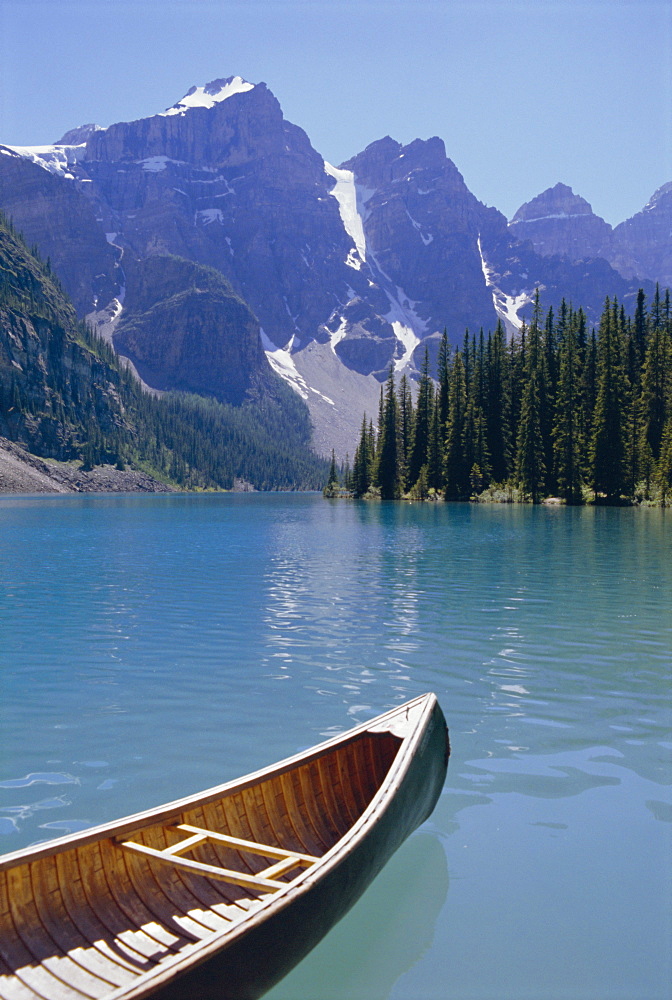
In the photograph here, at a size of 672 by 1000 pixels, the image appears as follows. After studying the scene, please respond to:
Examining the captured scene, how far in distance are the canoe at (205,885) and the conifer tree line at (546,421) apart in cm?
8507

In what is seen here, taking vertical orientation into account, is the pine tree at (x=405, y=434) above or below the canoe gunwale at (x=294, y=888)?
above

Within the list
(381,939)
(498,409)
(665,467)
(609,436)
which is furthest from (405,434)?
(381,939)

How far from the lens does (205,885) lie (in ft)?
21.9

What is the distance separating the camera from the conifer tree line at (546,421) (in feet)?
311

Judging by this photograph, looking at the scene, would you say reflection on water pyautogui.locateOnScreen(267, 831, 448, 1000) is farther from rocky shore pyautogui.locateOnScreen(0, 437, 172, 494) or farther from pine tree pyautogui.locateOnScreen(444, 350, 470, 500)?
rocky shore pyautogui.locateOnScreen(0, 437, 172, 494)

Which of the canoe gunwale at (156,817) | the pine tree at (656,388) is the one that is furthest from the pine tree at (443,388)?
the canoe gunwale at (156,817)

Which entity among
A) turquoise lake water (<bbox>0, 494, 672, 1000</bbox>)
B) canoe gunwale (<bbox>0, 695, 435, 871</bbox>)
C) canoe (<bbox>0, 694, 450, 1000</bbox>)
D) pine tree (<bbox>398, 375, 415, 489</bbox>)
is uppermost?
pine tree (<bbox>398, 375, 415, 489</bbox>)

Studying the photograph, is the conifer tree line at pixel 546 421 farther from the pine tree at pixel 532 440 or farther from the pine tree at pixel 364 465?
the pine tree at pixel 364 465

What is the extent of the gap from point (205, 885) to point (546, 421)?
107m

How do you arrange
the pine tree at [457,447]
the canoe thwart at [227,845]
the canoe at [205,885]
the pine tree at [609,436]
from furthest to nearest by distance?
the pine tree at [457,447], the pine tree at [609,436], the canoe thwart at [227,845], the canoe at [205,885]

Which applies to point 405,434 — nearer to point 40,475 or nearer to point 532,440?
point 532,440

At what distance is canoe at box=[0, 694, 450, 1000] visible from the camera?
205 inches

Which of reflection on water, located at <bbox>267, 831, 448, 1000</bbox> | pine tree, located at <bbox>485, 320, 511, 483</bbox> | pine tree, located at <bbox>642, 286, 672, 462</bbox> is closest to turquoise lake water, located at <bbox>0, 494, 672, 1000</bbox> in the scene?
reflection on water, located at <bbox>267, 831, 448, 1000</bbox>

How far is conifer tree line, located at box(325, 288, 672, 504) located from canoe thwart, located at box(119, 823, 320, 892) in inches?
3395
